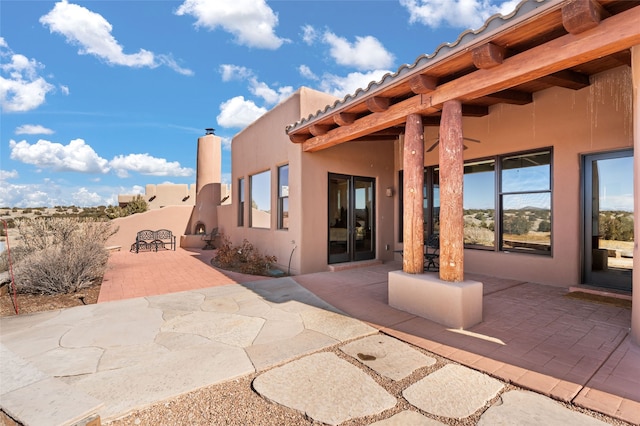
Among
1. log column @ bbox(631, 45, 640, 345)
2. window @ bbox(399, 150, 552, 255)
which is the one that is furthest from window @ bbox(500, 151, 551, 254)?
log column @ bbox(631, 45, 640, 345)

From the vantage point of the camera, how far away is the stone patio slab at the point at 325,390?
225 cm

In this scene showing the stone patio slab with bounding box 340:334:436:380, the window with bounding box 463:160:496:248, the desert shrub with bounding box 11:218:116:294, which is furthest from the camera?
the window with bounding box 463:160:496:248

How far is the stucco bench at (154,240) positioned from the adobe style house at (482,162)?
16.8 ft

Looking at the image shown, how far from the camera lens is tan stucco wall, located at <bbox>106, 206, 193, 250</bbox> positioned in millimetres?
13180

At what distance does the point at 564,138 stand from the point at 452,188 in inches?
143

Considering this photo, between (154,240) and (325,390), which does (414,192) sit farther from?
(154,240)

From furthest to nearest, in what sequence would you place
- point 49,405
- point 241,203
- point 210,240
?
point 210,240 → point 241,203 → point 49,405

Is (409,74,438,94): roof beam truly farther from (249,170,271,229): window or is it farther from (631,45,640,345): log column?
(249,170,271,229): window

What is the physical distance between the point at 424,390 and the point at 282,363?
1.35 metres

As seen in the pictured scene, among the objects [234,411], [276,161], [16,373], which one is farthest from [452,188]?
[276,161]

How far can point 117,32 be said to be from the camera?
9.63 m

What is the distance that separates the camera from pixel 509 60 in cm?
341

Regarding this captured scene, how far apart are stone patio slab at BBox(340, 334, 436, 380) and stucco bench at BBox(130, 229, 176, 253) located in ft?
37.7

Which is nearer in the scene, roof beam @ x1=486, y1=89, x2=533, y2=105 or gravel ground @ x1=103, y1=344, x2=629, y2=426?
gravel ground @ x1=103, y1=344, x2=629, y2=426
